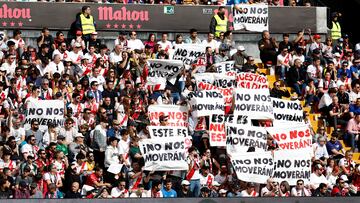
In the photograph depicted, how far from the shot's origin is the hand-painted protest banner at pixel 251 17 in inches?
1599

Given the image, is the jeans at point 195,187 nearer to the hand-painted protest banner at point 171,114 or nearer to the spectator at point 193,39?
the hand-painted protest banner at point 171,114

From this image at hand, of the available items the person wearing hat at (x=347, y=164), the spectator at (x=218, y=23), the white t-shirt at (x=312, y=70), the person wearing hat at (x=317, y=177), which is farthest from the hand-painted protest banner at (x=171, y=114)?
the spectator at (x=218, y=23)

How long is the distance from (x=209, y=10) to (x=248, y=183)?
9932mm

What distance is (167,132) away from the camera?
110 ft

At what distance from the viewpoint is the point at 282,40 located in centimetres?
4256

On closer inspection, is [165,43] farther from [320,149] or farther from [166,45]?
[320,149]

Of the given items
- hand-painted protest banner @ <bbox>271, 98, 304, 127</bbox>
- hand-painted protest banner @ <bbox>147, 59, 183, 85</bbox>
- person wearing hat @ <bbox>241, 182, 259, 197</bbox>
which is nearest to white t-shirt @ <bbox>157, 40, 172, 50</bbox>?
hand-painted protest banner @ <bbox>147, 59, 183, 85</bbox>

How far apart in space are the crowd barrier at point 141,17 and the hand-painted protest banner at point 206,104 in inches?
261

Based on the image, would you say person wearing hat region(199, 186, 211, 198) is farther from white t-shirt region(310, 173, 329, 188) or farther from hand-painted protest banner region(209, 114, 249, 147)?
white t-shirt region(310, 173, 329, 188)

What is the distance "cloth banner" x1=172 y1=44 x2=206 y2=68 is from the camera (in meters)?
37.8

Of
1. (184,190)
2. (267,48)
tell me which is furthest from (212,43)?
(184,190)

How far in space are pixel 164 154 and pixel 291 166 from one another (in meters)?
2.95

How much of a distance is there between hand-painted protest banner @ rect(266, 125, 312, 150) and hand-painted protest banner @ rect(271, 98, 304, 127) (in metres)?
1.15

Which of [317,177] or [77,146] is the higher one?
[77,146]
